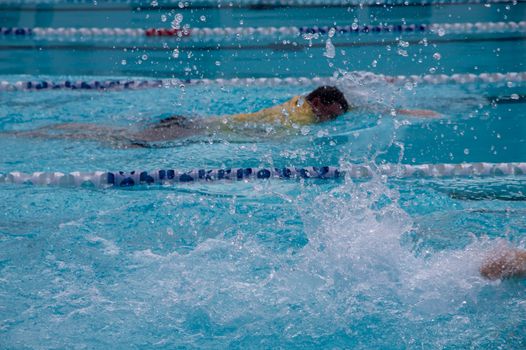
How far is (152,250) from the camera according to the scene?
2525mm

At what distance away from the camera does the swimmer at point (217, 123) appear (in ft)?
11.4

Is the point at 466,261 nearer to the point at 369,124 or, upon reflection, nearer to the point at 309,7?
the point at 369,124

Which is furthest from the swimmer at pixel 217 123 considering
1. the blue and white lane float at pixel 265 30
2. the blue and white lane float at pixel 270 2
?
the blue and white lane float at pixel 270 2

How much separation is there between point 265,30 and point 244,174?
8.91 feet

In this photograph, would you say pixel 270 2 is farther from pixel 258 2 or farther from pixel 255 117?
pixel 255 117

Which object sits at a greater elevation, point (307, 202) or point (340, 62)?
point (340, 62)

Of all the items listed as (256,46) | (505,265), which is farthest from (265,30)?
(505,265)

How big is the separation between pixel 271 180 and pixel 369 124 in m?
0.90

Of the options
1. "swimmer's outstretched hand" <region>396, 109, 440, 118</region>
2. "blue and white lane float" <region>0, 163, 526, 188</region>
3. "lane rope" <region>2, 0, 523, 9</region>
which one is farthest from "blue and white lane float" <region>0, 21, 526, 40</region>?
"blue and white lane float" <region>0, 163, 526, 188</region>

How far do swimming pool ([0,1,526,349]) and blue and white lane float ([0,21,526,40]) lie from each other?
0.46m

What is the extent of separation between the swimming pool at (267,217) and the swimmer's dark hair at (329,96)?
112 millimetres

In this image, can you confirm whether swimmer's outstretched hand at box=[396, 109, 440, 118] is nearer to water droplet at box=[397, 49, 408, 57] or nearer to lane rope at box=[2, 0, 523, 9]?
water droplet at box=[397, 49, 408, 57]

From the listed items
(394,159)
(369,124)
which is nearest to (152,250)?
(394,159)

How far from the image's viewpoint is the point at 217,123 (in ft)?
11.9
